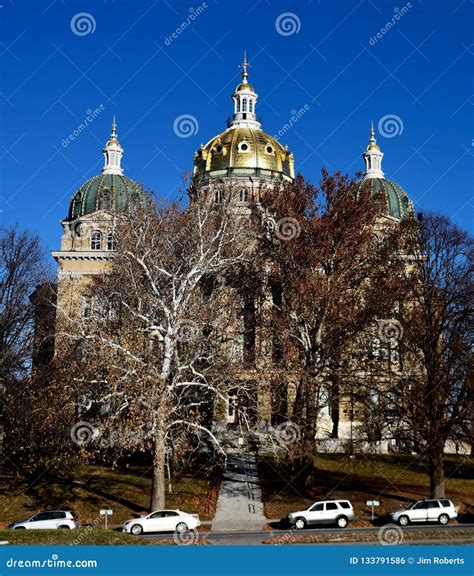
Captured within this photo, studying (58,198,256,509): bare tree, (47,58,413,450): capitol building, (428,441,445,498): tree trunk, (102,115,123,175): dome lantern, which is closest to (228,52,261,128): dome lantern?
(47,58,413,450): capitol building

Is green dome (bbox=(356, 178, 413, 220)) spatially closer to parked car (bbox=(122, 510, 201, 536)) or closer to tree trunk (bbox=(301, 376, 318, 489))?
tree trunk (bbox=(301, 376, 318, 489))

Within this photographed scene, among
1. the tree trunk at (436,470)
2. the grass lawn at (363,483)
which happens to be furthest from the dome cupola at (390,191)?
the tree trunk at (436,470)

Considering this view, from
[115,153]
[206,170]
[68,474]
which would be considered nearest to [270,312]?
[68,474]

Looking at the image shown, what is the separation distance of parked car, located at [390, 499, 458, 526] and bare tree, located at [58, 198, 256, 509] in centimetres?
774

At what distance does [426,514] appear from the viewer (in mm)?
28875

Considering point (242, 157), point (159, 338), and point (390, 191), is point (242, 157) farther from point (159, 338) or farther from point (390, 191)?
point (159, 338)

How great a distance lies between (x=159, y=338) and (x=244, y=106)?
47.0 meters

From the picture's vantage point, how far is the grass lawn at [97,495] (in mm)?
30998

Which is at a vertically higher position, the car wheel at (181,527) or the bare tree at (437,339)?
the bare tree at (437,339)

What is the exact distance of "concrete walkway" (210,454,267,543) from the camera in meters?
29.5

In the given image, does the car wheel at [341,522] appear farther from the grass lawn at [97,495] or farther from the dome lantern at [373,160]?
the dome lantern at [373,160]

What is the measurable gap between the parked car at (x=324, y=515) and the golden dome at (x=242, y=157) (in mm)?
38538

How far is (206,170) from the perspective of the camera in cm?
6494

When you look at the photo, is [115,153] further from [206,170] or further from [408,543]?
[408,543]
